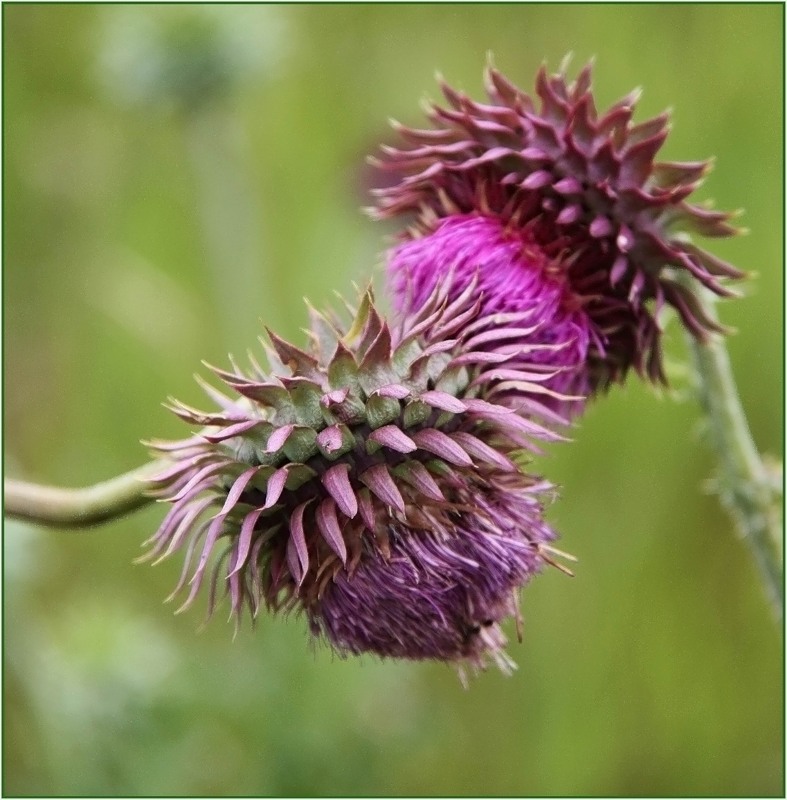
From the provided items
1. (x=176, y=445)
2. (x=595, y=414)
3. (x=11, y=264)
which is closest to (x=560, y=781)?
(x=595, y=414)

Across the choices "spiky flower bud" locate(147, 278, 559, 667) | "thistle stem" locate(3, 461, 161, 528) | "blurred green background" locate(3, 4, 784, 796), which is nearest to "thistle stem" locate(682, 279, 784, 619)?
"spiky flower bud" locate(147, 278, 559, 667)

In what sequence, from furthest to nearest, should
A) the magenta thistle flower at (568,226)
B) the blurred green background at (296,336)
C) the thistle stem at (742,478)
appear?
the blurred green background at (296,336), the thistle stem at (742,478), the magenta thistle flower at (568,226)

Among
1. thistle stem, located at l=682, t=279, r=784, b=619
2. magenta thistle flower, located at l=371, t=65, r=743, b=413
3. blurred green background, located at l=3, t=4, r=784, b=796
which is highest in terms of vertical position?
magenta thistle flower, located at l=371, t=65, r=743, b=413

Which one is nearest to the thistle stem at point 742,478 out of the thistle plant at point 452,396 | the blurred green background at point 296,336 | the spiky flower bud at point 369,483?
the thistle plant at point 452,396

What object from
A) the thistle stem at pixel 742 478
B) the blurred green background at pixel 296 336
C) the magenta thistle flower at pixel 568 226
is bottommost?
the blurred green background at pixel 296 336

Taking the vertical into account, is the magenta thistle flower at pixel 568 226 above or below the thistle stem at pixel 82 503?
above

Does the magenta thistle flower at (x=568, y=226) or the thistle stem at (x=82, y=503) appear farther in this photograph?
the magenta thistle flower at (x=568, y=226)

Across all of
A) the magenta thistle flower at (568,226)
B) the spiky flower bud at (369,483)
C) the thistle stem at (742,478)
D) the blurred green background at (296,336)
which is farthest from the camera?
the blurred green background at (296,336)

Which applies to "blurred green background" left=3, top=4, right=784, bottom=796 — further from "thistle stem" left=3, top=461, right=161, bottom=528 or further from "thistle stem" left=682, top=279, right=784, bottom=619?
"thistle stem" left=3, top=461, right=161, bottom=528

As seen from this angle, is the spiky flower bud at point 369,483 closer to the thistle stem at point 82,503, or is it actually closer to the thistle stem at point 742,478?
the thistle stem at point 82,503
